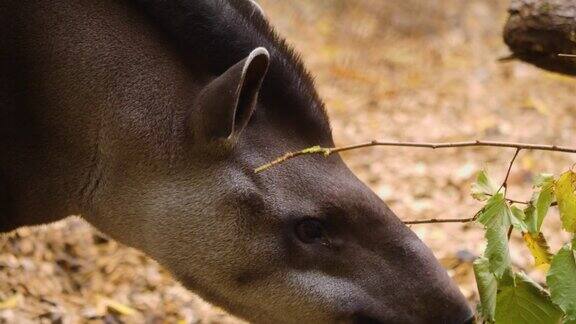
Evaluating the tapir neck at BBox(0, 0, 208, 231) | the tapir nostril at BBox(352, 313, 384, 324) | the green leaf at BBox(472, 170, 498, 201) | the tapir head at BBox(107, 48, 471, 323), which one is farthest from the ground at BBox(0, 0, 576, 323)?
the green leaf at BBox(472, 170, 498, 201)

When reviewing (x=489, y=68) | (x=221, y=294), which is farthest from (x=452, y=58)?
(x=221, y=294)

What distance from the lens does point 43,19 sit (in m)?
3.97

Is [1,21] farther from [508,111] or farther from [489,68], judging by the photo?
[489,68]

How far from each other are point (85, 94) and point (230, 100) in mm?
698

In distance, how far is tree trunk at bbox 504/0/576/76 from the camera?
4.25 metres

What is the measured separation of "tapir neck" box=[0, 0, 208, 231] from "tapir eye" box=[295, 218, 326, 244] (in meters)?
0.60

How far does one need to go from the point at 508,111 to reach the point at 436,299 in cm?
634

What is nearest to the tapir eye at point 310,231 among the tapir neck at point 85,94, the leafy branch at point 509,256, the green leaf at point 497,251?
the leafy branch at point 509,256

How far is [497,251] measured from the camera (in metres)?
3.50

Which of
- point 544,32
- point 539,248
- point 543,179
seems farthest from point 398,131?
point 543,179

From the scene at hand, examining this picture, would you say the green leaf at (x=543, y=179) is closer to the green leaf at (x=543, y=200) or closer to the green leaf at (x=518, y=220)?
the green leaf at (x=543, y=200)

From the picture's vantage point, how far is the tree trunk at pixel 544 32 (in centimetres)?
425

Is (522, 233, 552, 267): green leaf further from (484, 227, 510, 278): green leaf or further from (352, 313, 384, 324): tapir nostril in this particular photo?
(352, 313, 384, 324): tapir nostril

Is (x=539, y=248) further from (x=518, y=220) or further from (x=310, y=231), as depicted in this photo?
(x=310, y=231)
